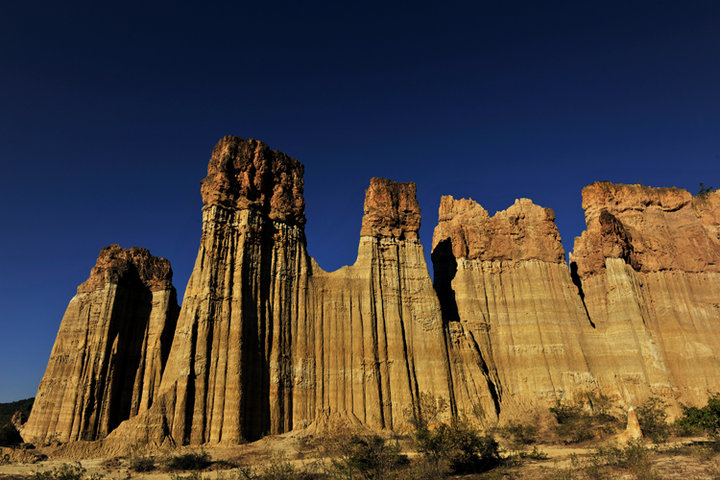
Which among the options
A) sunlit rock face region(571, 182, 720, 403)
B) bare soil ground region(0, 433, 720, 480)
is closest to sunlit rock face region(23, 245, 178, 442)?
bare soil ground region(0, 433, 720, 480)

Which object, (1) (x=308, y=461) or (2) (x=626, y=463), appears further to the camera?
(1) (x=308, y=461)

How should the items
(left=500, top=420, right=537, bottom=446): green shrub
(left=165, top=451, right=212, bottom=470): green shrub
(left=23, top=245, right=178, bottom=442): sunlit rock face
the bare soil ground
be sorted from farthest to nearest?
(left=23, top=245, right=178, bottom=442): sunlit rock face, (left=500, top=420, right=537, bottom=446): green shrub, (left=165, top=451, right=212, bottom=470): green shrub, the bare soil ground

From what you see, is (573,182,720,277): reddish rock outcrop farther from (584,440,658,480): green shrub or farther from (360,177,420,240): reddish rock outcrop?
(584,440,658,480): green shrub

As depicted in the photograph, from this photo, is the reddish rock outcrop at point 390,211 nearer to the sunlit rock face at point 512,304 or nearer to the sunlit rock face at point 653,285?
the sunlit rock face at point 512,304

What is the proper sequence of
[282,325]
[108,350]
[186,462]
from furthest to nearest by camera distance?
[108,350], [282,325], [186,462]

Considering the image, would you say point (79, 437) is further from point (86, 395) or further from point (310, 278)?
point (310, 278)

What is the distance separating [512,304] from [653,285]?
528 inches

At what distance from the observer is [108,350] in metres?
36.0

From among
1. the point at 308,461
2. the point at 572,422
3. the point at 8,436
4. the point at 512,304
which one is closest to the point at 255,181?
the point at 308,461

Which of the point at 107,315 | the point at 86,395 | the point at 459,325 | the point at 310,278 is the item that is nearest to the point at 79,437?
the point at 86,395

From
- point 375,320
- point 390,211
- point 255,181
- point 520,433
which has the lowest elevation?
point 520,433

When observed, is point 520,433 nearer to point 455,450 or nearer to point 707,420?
point 707,420

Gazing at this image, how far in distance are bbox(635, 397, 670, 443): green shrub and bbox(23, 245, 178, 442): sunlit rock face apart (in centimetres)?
3363

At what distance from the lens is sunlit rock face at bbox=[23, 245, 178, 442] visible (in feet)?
113
